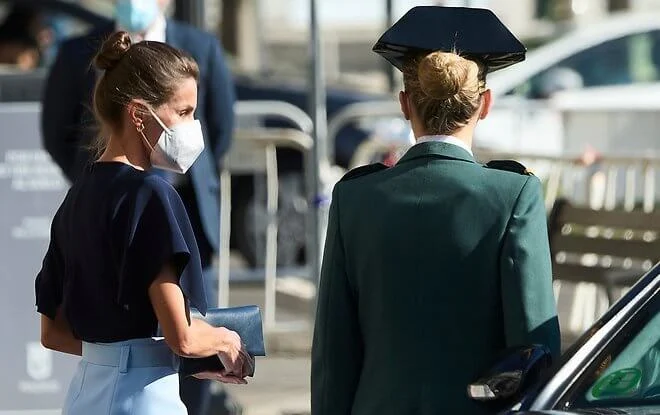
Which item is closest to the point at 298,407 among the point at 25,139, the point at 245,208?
the point at 25,139

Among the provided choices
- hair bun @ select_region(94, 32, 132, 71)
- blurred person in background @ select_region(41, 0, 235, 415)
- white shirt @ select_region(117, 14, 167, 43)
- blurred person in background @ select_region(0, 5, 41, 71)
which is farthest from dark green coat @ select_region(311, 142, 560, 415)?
blurred person in background @ select_region(0, 5, 41, 71)

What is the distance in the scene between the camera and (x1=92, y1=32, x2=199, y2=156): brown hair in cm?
372

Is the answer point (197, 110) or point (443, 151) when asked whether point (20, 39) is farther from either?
point (443, 151)

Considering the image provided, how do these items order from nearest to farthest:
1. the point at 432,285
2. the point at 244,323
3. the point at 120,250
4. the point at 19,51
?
the point at 432,285, the point at 120,250, the point at 244,323, the point at 19,51

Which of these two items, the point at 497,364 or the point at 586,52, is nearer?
the point at 497,364

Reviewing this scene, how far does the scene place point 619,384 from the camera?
3.39m

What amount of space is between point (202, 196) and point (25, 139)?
1507 mm

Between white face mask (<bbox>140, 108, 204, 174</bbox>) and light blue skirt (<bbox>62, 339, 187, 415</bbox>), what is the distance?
42 centimetres

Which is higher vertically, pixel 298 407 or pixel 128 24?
pixel 128 24

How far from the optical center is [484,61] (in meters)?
3.67

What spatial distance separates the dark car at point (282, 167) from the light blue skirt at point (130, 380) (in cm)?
676

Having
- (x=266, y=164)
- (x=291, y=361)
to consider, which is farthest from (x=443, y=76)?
(x=266, y=164)

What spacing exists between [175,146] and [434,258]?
69cm

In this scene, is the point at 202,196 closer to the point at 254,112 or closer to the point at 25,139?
the point at 25,139
